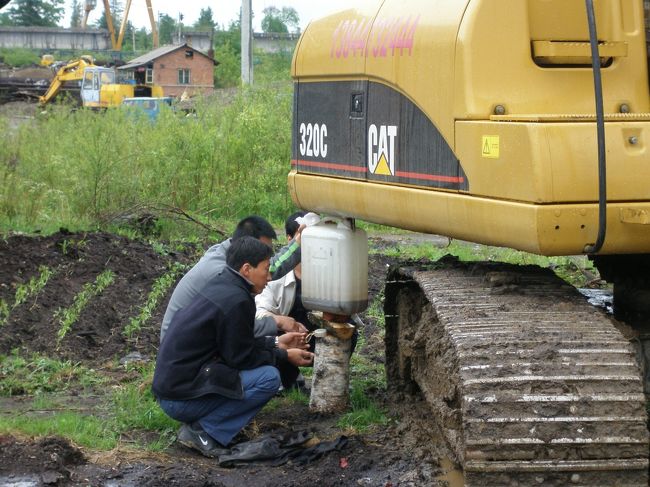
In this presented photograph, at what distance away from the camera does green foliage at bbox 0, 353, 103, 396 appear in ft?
25.8

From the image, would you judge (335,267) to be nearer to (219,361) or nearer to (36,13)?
(219,361)

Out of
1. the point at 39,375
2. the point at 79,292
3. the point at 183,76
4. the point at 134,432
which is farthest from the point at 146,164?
the point at 183,76

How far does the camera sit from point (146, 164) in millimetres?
15750

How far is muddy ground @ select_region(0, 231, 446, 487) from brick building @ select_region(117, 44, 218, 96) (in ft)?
160

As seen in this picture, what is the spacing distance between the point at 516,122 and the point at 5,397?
4.50 metres

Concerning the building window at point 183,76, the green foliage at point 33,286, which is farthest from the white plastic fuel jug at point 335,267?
the building window at point 183,76

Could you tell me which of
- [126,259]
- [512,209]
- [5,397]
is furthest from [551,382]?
[126,259]

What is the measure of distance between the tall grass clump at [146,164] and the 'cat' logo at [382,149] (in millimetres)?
8080

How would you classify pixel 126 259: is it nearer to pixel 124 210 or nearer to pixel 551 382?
pixel 124 210

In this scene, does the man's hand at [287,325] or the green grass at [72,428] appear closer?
the green grass at [72,428]

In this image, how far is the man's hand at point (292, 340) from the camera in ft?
23.7

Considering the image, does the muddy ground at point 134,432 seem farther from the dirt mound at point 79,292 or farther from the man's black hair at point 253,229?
the man's black hair at point 253,229

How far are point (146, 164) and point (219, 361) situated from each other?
31.3 ft

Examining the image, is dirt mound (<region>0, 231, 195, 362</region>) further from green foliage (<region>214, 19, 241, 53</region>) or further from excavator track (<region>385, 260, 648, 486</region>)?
green foliage (<region>214, 19, 241, 53</region>)
